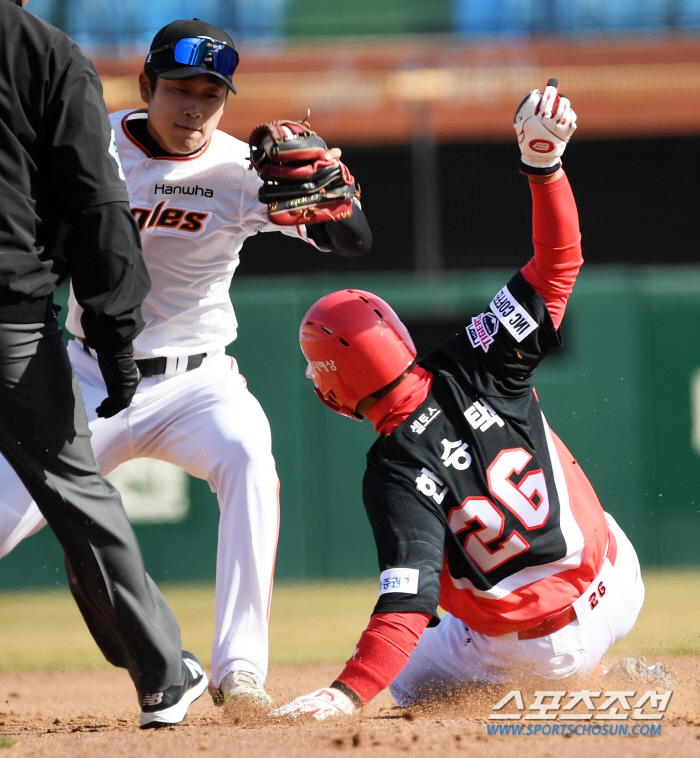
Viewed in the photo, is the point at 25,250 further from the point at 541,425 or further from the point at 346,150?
the point at 346,150

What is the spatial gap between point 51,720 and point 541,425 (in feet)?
6.28

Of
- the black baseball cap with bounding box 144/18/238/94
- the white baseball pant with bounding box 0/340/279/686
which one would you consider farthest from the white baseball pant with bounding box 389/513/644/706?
the black baseball cap with bounding box 144/18/238/94

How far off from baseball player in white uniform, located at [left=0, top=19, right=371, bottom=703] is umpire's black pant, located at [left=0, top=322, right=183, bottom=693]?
39 cm

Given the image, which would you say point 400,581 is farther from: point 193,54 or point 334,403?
point 193,54

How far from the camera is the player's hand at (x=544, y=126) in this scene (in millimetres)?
2812

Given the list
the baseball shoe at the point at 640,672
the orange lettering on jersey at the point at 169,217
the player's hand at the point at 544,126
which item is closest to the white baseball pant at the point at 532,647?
the baseball shoe at the point at 640,672

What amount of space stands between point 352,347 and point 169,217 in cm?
95

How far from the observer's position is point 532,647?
3.02 m

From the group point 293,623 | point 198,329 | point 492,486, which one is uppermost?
point 198,329

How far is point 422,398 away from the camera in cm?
291

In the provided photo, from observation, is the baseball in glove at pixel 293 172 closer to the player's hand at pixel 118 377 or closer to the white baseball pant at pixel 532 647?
the player's hand at pixel 118 377

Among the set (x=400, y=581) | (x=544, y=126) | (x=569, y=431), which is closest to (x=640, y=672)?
(x=400, y=581)

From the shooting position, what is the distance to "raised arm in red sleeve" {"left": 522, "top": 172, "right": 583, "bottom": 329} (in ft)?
9.57

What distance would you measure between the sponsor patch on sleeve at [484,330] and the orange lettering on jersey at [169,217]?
113cm
